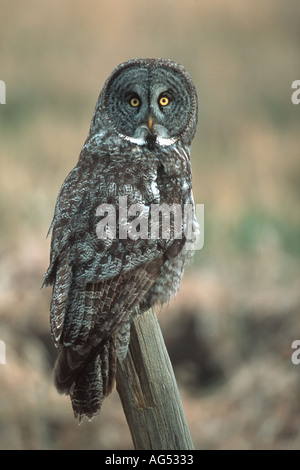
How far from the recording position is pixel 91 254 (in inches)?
53.2

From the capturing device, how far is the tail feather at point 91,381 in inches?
50.1

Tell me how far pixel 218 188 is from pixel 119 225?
1.68 metres

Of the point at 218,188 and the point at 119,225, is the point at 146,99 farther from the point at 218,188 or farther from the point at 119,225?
the point at 218,188

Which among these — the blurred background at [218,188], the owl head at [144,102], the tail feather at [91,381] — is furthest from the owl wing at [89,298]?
the blurred background at [218,188]

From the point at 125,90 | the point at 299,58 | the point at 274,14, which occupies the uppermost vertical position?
the point at 274,14

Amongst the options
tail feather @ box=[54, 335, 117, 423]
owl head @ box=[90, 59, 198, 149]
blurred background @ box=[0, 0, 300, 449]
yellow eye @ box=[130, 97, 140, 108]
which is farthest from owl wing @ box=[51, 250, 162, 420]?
blurred background @ box=[0, 0, 300, 449]

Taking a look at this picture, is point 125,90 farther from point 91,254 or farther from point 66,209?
point 91,254

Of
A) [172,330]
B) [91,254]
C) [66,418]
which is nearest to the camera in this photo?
[91,254]

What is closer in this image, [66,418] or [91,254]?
[91,254]

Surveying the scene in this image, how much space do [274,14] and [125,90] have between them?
1.78 metres

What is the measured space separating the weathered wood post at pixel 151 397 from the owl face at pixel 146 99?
60 cm
